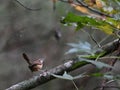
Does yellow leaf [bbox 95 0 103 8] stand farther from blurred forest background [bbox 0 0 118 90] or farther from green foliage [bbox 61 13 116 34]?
blurred forest background [bbox 0 0 118 90]

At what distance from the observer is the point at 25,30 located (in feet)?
11.5

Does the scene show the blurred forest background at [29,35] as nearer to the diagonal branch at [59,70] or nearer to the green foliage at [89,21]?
the diagonal branch at [59,70]

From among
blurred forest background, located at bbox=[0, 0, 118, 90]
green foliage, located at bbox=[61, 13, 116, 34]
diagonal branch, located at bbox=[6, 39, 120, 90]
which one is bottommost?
blurred forest background, located at bbox=[0, 0, 118, 90]

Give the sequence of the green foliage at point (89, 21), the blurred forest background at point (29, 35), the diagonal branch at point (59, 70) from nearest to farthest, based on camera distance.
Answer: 1. the green foliage at point (89, 21)
2. the diagonal branch at point (59, 70)
3. the blurred forest background at point (29, 35)

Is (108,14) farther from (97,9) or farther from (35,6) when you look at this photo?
(35,6)

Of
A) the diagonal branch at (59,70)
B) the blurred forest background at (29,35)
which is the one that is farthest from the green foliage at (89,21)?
the blurred forest background at (29,35)

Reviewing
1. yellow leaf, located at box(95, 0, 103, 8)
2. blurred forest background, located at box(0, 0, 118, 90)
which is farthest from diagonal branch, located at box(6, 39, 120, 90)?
blurred forest background, located at box(0, 0, 118, 90)

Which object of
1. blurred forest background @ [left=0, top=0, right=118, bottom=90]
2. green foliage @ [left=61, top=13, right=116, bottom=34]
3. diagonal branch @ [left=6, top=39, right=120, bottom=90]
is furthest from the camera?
blurred forest background @ [left=0, top=0, right=118, bottom=90]

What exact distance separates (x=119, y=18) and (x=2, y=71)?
2.42m

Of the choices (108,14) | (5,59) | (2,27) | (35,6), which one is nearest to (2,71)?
(5,59)

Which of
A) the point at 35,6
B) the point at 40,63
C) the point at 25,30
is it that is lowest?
the point at 25,30

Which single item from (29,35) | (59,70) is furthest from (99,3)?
(29,35)

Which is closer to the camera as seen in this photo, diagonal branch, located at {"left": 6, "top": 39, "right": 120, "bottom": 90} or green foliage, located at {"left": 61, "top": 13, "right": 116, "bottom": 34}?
green foliage, located at {"left": 61, "top": 13, "right": 116, "bottom": 34}

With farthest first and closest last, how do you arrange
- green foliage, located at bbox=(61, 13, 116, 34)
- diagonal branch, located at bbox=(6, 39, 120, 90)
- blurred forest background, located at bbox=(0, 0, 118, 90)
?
1. blurred forest background, located at bbox=(0, 0, 118, 90)
2. diagonal branch, located at bbox=(6, 39, 120, 90)
3. green foliage, located at bbox=(61, 13, 116, 34)
